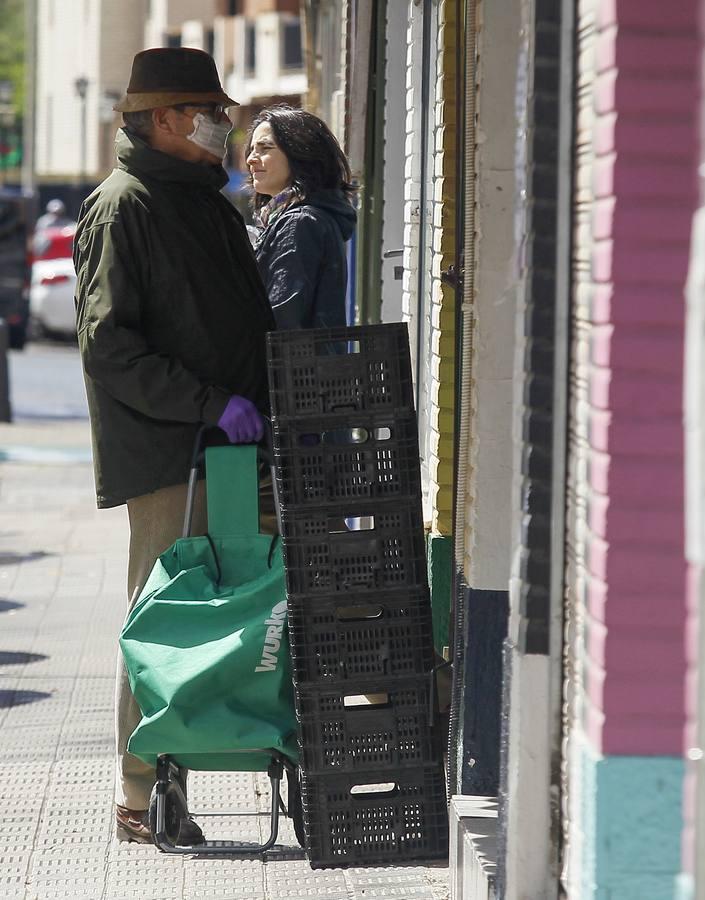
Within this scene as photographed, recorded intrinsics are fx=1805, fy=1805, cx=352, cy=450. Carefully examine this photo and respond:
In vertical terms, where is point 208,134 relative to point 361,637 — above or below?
above

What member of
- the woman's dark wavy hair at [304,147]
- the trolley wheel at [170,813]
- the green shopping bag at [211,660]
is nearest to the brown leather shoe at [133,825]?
the trolley wheel at [170,813]

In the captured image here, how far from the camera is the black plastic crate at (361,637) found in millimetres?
4230

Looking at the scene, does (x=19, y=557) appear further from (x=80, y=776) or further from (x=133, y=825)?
(x=133, y=825)

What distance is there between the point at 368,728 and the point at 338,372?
0.85m

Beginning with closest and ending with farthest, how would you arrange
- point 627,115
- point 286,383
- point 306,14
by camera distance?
point 627,115, point 286,383, point 306,14

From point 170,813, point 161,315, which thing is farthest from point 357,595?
point 161,315

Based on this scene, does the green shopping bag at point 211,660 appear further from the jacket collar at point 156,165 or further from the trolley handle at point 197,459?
the jacket collar at point 156,165

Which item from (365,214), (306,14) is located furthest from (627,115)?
(306,14)

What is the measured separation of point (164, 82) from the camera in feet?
15.8

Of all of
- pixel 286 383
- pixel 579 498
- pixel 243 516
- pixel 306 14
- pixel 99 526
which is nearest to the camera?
pixel 579 498

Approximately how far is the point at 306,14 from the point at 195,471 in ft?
36.0

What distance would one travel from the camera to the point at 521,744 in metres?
3.58

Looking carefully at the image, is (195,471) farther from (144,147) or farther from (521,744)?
(521,744)

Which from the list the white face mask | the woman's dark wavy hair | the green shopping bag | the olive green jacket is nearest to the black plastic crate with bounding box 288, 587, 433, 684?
the green shopping bag
